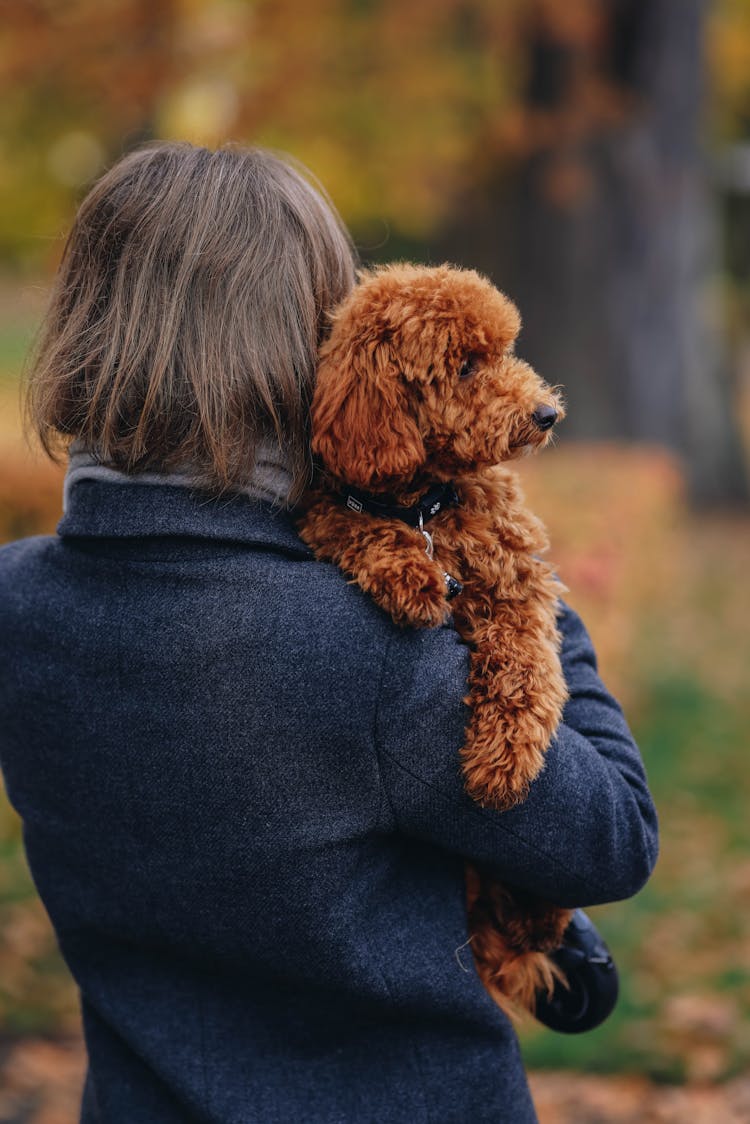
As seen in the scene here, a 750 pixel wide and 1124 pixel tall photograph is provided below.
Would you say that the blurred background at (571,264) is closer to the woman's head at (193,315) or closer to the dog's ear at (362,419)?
the woman's head at (193,315)

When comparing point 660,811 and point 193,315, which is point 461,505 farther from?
point 660,811

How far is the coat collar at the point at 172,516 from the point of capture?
1.54 m

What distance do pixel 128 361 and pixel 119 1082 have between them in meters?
1.03

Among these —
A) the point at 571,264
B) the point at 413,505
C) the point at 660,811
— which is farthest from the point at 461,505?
the point at 571,264

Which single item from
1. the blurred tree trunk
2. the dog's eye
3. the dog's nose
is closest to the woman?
the dog's eye

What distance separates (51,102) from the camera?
10.0m

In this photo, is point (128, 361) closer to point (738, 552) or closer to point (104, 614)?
point (104, 614)

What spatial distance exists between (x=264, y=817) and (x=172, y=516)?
40 cm

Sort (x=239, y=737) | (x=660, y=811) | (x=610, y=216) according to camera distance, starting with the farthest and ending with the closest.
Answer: (x=610, y=216)
(x=660, y=811)
(x=239, y=737)

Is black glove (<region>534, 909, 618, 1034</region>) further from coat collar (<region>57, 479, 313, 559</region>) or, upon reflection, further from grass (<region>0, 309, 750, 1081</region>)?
grass (<region>0, 309, 750, 1081</region>)

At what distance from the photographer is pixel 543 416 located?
1.69m

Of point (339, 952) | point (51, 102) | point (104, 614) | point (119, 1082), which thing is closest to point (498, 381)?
point (104, 614)

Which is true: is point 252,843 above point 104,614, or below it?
below

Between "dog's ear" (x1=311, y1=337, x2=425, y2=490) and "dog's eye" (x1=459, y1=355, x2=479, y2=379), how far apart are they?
0.12 metres
